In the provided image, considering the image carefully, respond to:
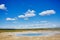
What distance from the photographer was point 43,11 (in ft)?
6.66

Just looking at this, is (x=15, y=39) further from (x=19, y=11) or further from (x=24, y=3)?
(x=24, y=3)

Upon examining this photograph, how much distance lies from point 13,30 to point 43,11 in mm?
520

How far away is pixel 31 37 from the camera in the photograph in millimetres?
2008

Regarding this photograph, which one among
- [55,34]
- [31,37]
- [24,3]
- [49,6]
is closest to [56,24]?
[55,34]

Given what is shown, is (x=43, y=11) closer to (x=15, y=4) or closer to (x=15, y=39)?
(x=15, y=4)

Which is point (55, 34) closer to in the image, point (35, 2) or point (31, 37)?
point (31, 37)

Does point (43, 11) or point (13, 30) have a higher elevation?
point (43, 11)

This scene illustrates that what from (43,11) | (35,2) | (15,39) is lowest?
(15,39)

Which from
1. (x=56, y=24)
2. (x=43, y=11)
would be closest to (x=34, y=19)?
(x=43, y=11)

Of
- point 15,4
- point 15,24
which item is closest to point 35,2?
point 15,4

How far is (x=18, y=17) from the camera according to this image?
204 centimetres

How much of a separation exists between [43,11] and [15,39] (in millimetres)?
575

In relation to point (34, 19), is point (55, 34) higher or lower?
lower

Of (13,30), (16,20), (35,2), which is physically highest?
(35,2)
